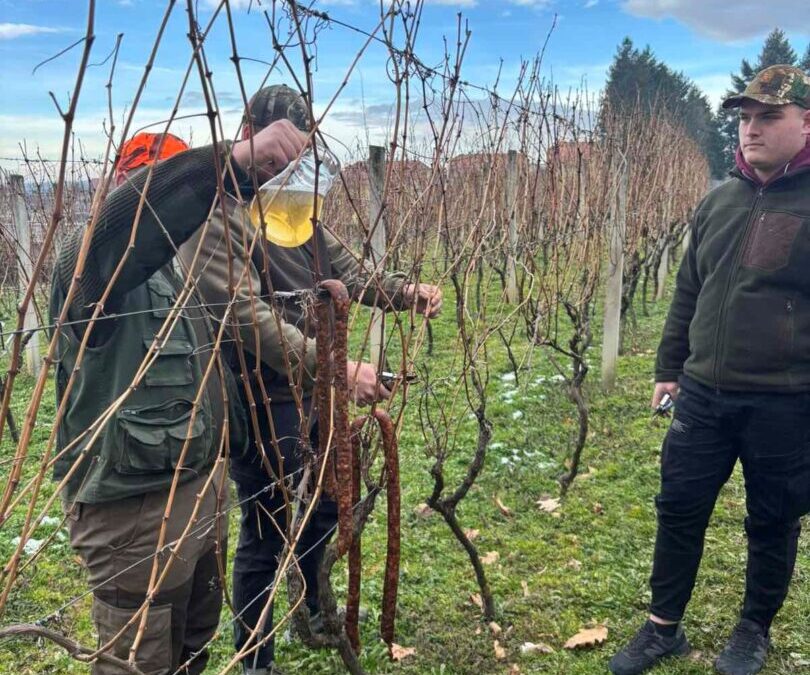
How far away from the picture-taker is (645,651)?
2.46 metres

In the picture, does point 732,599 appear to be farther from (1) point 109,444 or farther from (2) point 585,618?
(1) point 109,444

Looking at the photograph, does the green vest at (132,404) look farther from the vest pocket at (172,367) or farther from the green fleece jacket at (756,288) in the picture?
the green fleece jacket at (756,288)

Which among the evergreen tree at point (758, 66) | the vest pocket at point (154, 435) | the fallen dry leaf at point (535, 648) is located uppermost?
the evergreen tree at point (758, 66)

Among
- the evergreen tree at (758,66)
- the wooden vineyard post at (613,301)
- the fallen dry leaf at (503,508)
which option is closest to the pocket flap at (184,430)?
the fallen dry leaf at (503,508)

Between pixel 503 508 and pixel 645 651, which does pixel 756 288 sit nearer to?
pixel 645 651

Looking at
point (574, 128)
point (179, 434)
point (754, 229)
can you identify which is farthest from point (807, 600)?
point (574, 128)

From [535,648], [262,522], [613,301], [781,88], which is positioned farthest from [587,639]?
[613,301]

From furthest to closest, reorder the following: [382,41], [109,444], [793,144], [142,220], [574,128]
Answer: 1. [574,128]
2. [793,144]
3. [382,41]
4. [109,444]
5. [142,220]

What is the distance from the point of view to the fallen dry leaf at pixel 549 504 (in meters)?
3.77

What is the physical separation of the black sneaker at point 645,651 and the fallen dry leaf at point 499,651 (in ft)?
1.26

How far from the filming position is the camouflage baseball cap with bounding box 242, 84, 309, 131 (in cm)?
164

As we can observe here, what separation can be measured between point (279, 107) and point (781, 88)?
5.24ft

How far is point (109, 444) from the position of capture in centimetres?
153

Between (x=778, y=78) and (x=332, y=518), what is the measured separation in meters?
2.04
